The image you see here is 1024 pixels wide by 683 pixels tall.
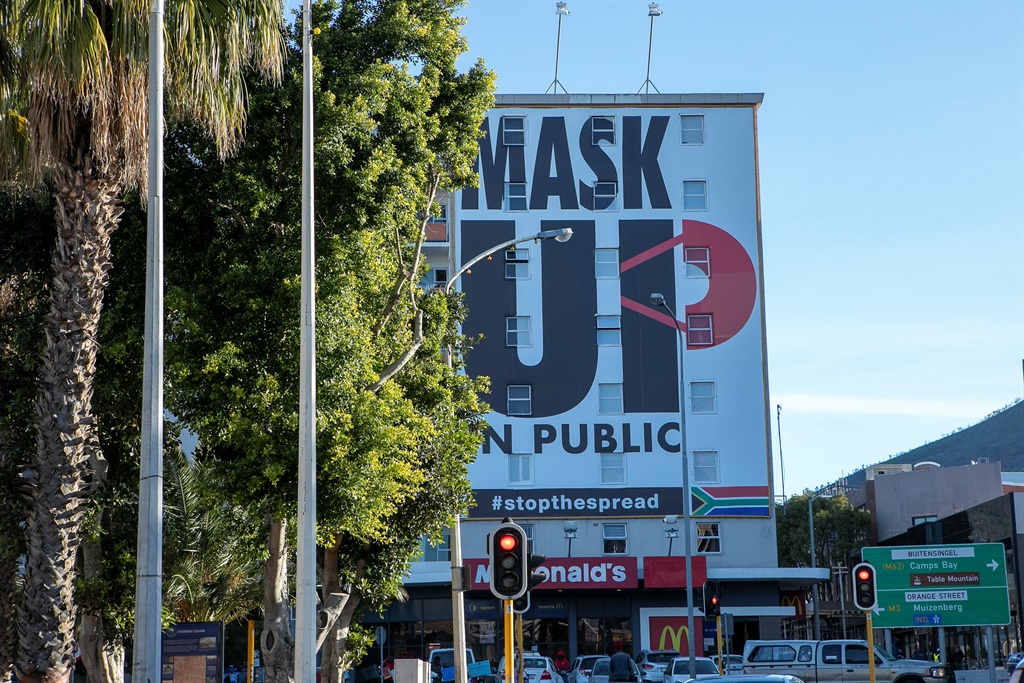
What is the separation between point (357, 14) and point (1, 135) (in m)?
6.86

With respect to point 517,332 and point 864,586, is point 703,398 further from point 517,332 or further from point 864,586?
point 864,586

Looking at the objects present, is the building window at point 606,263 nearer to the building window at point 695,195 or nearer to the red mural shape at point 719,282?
the red mural shape at point 719,282

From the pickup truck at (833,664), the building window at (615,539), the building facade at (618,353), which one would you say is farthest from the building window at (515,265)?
the pickup truck at (833,664)

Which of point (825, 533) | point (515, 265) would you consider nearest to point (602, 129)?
point (515, 265)

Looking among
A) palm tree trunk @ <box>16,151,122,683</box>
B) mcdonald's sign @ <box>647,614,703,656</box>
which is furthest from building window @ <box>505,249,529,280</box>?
palm tree trunk @ <box>16,151,122,683</box>

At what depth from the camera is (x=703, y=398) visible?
54.0 metres

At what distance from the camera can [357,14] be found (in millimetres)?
20438

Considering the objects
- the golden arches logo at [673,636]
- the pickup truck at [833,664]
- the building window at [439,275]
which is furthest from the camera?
the building window at [439,275]

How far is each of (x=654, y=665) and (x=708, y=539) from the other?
599 inches

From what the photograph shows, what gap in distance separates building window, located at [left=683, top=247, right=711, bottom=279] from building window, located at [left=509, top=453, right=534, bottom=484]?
1103cm

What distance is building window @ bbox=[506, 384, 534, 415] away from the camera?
53.8 metres

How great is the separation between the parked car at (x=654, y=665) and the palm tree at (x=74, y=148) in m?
24.7

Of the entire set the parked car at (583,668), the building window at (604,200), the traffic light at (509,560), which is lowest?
the parked car at (583,668)

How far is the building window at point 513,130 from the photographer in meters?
55.2
